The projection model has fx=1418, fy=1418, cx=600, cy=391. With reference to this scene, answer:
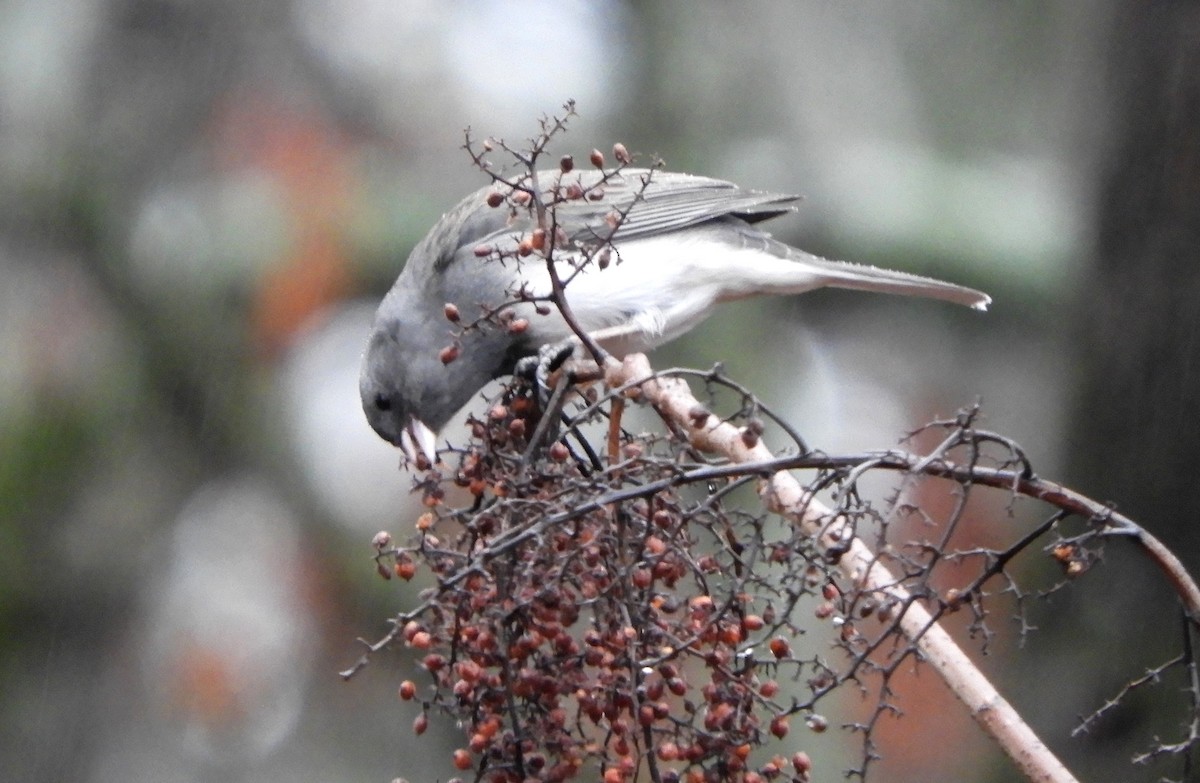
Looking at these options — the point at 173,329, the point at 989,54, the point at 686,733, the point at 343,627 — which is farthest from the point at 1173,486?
the point at 989,54

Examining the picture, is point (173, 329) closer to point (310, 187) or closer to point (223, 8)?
point (310, 187)

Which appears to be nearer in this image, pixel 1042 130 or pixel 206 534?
pixel 206 534

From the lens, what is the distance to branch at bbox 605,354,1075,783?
1677 mm

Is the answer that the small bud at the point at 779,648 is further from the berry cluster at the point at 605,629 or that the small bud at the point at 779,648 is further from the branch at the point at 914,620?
the branch at the point at 914,620

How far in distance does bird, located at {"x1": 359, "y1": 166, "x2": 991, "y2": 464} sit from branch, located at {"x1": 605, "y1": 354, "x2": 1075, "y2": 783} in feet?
5.99

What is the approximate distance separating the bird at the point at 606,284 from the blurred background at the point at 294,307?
0.82 metres

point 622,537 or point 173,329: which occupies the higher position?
point 173,329

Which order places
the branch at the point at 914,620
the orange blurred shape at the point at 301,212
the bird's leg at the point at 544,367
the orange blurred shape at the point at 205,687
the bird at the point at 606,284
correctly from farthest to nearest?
the orange blurred shape at the point at 205,687, the orange blurred shape at the point at 301,212, the bird at the point at 606,284, the bird's leg at the point at 544,367, the branch at the point at 914,620

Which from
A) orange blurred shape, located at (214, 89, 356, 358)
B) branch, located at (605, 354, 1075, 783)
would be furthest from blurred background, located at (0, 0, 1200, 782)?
branch, located at (605, 354, 1075, 783)

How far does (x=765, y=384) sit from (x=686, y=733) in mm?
3168

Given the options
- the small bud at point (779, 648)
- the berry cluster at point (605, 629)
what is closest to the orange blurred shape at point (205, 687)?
the berry cluster at point (605, 629)

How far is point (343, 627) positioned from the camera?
214 inches

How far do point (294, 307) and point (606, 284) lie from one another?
181 centimetres

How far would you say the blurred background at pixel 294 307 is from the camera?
5.18 m
